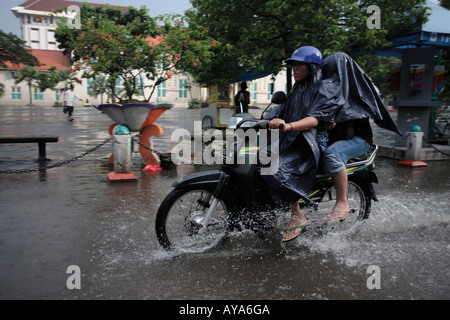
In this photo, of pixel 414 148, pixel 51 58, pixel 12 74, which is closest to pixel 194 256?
pixel 414 148

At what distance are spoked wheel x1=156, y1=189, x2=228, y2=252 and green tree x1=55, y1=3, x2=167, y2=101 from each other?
202 inches

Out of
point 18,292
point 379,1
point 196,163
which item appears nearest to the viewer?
point 18,292

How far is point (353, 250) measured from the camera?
3713 millimetres

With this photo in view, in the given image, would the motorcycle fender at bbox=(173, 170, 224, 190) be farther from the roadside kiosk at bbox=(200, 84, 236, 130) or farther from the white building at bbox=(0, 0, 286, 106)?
the white building at bbox=(0, 0, 286, 106)

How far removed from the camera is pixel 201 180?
3.40m

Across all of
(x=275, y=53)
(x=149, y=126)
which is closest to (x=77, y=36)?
(x=149, y=126)

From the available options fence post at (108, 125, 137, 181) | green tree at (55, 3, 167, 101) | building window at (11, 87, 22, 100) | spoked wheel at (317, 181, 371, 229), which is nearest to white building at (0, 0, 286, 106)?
building window at (11, 87, 22, 100)

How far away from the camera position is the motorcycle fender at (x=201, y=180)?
10.9 ft

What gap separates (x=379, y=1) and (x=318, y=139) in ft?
23.2

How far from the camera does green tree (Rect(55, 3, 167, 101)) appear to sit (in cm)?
752

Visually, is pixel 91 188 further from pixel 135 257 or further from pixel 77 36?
pixel 77 36

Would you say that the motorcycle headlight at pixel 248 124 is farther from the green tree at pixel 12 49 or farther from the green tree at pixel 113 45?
the green tree at pixel 12 49

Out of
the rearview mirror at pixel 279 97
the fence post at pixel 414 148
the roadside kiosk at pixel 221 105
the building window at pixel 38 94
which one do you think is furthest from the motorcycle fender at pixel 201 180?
the building window at pixel 38 94

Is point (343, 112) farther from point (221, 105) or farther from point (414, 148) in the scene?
point (221, 105)
